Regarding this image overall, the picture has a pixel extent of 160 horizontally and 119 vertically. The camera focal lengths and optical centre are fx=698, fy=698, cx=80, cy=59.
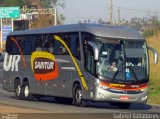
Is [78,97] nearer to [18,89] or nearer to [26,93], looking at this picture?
[26,93]

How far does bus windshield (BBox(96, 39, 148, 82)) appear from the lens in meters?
27.0

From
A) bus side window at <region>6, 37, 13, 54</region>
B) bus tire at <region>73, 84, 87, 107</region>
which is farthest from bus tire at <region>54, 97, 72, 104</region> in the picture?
bus side window at <region>6, 37, 13, 54</region>

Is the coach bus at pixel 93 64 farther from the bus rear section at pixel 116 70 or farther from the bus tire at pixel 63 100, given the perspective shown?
the bus tire at pixel 63 100

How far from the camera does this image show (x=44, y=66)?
31172mm

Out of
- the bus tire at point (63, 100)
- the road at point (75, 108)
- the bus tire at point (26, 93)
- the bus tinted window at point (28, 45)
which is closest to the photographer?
the road at point (75, 108)

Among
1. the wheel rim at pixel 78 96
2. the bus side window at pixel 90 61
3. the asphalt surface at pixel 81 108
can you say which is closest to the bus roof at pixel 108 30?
the bus side window at pixel 90 61

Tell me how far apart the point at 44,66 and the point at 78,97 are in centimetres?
345

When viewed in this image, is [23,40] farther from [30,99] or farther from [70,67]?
[70,67]

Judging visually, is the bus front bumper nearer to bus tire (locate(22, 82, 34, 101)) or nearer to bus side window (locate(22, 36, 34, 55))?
bus side window (locate(22, 36, 34, 55))

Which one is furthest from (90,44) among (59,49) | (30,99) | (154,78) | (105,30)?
(154,78)

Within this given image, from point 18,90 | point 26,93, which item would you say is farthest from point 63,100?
point 18,90

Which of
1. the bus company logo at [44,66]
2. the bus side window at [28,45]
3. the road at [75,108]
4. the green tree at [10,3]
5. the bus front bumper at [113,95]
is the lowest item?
the green tree at [10,3]

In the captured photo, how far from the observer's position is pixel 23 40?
33.5m

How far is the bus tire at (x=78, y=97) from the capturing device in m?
28.0
